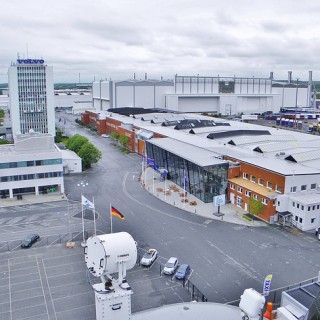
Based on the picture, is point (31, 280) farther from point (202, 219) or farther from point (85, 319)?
point (202, 219)

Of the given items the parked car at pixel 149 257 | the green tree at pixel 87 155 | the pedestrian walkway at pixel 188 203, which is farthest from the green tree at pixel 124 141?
the parked car at pixel 149 257

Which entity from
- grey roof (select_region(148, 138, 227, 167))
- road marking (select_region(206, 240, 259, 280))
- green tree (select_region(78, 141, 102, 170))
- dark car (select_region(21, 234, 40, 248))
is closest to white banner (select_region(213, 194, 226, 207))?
grey roof (select_region(148, 138, 227, 167))

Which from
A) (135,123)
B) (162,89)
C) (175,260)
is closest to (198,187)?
(175,260)

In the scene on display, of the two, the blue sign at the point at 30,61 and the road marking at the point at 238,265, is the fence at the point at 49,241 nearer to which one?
the road marking at the point at 238,265

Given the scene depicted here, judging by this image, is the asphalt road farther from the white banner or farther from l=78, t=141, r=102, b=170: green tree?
l=78, t=141, r=102, b=170: green tree

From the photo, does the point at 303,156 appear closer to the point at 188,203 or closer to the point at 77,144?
the point at 188,203

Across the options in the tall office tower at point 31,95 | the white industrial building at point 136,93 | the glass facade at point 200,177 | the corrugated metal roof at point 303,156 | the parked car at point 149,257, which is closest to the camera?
the parked car at point 149,257

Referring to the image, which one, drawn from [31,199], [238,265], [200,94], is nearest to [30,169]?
[31,199]
